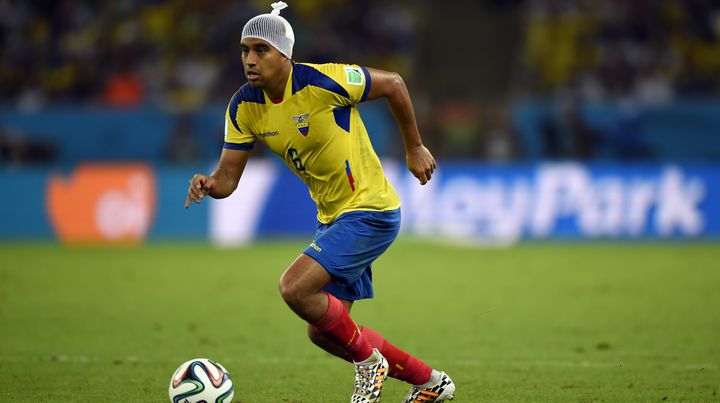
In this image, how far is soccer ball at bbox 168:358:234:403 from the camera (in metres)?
5.82

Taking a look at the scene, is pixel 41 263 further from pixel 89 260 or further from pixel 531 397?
pixel 531 397

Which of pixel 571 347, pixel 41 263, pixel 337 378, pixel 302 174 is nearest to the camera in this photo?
pixel 302 174

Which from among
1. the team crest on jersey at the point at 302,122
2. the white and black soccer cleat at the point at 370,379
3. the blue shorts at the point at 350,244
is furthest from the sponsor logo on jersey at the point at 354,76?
the white and black soccer cleat at the point at 370,379

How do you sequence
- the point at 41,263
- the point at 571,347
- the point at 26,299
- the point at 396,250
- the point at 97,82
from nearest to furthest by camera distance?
1. the point at 571,347
2. the point at 26,299
3. the point at 41,263
4. the point at 396,250
5. the point at 97,82

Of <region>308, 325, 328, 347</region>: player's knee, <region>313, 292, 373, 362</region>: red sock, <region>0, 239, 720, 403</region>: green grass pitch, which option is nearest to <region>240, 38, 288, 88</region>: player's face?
<region>313, 292, 373, 362</region>: red sock

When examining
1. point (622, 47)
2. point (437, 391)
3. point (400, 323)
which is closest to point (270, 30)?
point (437, 391)

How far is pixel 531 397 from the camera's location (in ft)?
21.4

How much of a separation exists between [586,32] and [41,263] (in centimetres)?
1303

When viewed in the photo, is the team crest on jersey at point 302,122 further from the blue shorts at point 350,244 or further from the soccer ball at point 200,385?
the soccer ball at point 200,385

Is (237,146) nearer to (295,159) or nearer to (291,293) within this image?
(295,159)

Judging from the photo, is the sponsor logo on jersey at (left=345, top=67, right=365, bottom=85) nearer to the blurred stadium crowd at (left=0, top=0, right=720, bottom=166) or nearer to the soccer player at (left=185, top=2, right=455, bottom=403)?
the soccer player at (left=185, top=2, right=455, bottom=403)

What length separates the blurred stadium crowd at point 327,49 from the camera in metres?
21.3

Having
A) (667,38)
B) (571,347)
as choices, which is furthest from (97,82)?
(571,347)

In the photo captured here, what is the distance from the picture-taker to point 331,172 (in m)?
6.15
